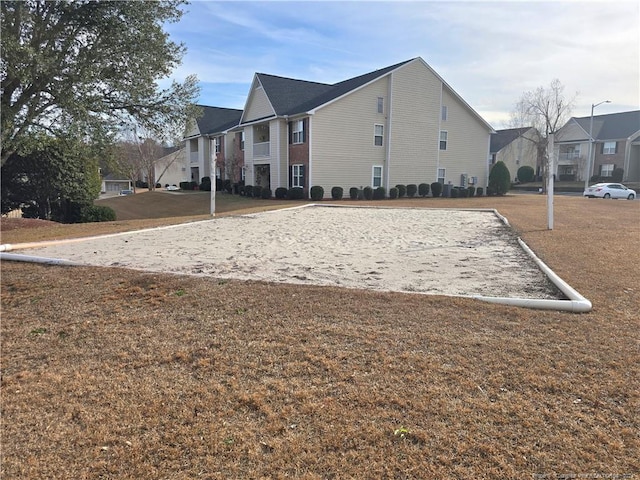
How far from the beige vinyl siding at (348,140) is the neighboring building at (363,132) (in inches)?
2.6

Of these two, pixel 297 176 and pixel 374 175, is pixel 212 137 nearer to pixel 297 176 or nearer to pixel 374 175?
pixel 297 176

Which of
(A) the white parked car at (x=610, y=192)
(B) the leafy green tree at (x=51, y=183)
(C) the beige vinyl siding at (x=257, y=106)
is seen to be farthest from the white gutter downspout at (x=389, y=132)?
(B) the leafy green tree at (x=51, y=183)

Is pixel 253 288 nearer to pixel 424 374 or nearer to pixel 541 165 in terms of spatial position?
pixel 424 374

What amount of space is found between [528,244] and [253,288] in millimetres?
6963

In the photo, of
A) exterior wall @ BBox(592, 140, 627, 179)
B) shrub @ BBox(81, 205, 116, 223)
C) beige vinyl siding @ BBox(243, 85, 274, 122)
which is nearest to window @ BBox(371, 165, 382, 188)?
beige vinyl siding @ BBox(243, 85, 274, 122)

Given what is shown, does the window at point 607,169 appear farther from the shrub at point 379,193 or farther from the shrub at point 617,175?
the shrub at point 379,193

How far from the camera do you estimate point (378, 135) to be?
31297mm

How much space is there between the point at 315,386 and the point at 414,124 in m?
31.5

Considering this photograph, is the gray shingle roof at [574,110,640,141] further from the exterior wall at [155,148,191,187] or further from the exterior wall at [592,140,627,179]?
the exterior wall at [155,148,191,187]

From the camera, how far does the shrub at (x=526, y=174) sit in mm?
58031

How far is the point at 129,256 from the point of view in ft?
29.0

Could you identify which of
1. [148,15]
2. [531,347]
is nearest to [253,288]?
[531,347]

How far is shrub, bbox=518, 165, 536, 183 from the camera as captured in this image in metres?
58.0

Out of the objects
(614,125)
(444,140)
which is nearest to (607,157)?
(614,125)
